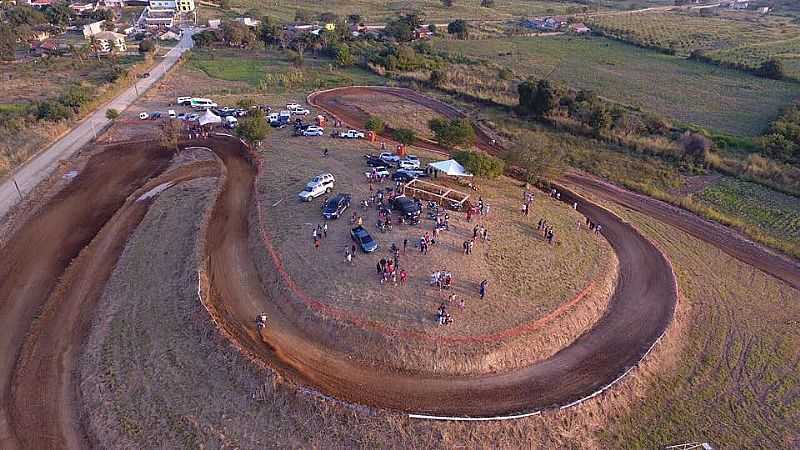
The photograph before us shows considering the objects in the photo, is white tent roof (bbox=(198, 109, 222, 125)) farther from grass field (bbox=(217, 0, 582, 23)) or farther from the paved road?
grass field (bbox=(217, 0, 582, 23))

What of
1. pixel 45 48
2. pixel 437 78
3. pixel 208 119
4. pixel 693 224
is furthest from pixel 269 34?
pixel 693 224

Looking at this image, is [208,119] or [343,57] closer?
[208,119]

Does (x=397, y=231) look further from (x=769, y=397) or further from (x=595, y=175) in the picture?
(x=595, y=175)

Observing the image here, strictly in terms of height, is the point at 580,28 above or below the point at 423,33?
above

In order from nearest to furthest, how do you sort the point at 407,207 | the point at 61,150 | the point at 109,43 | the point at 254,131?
the point at 407,207 < the point at 254,131 < the point at 61,150 < the point at 109,43

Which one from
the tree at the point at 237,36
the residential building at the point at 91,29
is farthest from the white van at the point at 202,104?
the residential building at the point at 91,29

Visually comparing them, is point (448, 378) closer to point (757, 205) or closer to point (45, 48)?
point (757, 205)

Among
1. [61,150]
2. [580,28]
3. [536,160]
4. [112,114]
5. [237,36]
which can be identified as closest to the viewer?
[536,160]

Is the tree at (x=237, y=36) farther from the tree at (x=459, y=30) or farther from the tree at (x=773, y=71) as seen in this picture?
the tree at (x=773, y=71)
